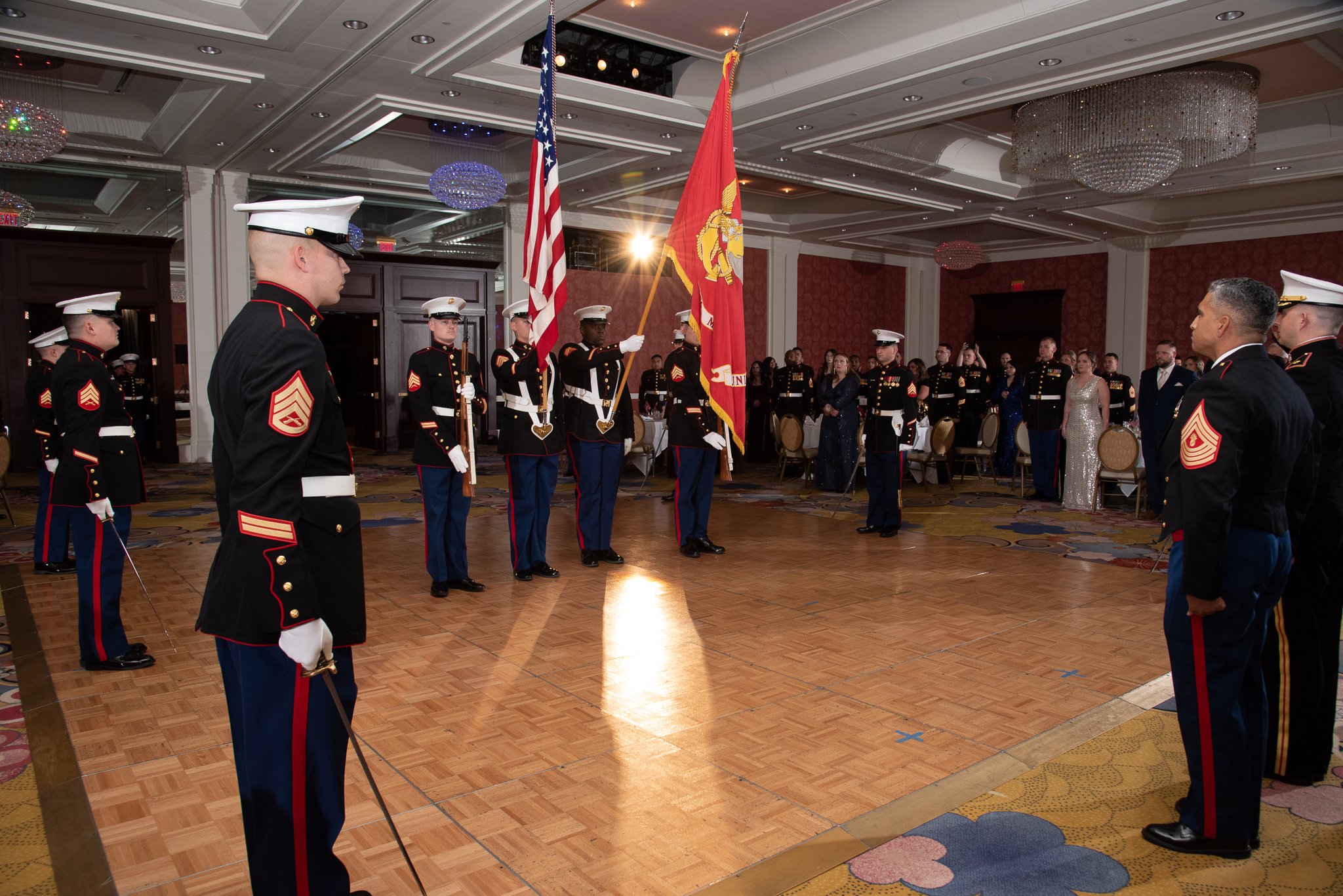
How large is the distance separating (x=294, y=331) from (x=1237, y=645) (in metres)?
2.50

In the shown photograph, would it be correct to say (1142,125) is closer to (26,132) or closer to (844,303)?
(26,132)

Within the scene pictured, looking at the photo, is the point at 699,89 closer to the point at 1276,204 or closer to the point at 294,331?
the point at 294,331

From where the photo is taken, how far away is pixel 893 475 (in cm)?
731

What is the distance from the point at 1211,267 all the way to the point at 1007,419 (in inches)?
248

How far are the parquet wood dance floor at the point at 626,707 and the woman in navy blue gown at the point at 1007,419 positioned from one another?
5.92 metres

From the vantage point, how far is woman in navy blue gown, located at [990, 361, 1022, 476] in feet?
38.3

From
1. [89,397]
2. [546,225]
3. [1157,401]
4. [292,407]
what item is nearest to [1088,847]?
[292,407]

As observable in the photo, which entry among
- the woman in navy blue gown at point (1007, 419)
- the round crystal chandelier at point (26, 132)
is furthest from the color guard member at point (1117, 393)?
the round crystal chandelier at point (26, 132)

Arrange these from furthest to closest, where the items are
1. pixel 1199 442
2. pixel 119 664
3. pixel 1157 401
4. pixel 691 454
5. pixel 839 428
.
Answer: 1. pixel 839 428
2. pixel 1157 401
3. pixel 691 454
4. pixel 119 664
5. pixel 1199 442

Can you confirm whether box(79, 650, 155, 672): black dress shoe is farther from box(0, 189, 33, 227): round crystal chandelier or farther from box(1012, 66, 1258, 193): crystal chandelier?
box(1012, 66, 1258, 193): crystal chandelier

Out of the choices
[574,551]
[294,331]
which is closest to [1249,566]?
[294,331]

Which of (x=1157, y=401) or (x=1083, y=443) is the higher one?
(x=1157, y=401)

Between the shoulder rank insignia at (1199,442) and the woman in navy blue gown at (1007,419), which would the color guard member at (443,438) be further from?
the woman in navy blue gown at (1007,419)

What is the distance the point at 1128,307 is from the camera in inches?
630
